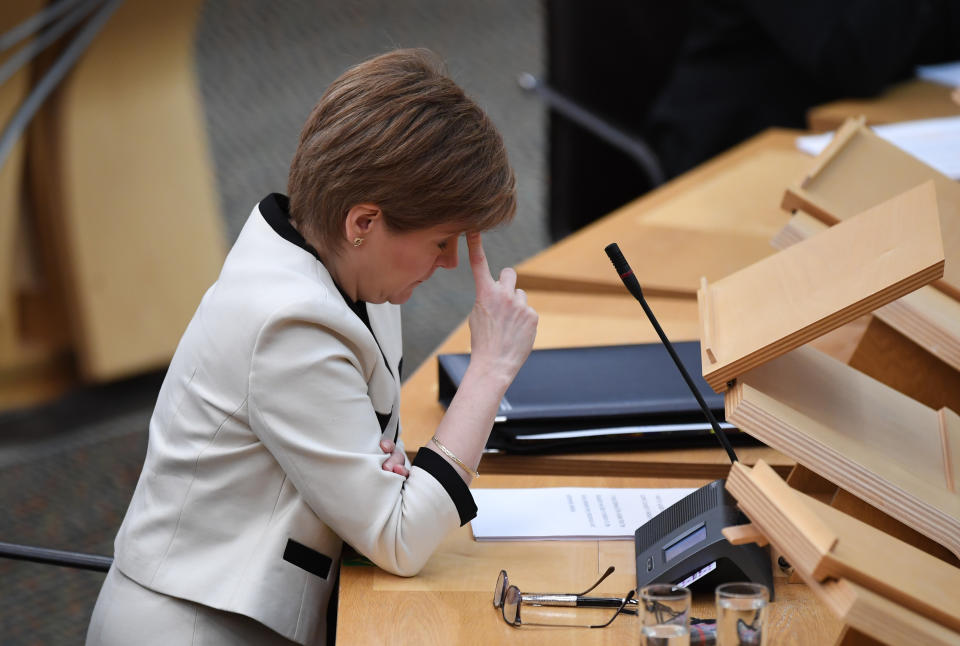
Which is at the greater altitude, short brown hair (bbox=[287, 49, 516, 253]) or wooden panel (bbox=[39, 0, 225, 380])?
short brown hair (bbox=[287, 49, 516, 253])

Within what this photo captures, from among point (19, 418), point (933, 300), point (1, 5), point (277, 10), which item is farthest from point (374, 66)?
point (277, 10)

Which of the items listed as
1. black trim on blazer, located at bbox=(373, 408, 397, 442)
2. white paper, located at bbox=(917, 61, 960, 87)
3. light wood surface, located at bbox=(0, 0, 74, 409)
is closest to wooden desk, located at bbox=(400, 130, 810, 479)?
black trim on blazer, located at bbox=(373, 408, 397, 442)

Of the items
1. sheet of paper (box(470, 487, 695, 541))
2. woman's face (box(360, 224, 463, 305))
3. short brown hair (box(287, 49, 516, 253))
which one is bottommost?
sheet of paper (box(470, 487, 695, 541))

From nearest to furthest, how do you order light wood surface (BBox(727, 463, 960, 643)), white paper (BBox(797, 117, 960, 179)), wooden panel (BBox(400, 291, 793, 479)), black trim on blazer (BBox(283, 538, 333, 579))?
light wood surface (BBox(727, 463, 960, 643)), black trim on blazer (BBox(283, 538, 333, 579)), wooden panel (BBox(400, 291, 793, 479)), white paper (BBox(797, 117, 960, 179))

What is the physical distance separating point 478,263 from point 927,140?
145 cm

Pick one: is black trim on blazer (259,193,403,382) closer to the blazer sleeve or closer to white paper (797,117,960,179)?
the blazer sleeve

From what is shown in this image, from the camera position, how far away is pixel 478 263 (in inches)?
52.2

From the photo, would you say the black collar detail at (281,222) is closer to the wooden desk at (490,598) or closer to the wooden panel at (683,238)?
the wooden desk at (490,598)

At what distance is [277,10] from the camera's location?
650cm

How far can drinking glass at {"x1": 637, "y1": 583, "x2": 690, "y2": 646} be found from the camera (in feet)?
3.03

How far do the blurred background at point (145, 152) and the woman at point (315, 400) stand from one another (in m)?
1.45

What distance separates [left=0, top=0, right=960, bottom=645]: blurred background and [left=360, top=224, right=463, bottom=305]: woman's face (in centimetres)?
156

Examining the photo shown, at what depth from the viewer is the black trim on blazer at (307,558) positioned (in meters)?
1.17

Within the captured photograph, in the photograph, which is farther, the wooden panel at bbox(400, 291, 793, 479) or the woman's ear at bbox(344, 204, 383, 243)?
the wooden panel at bbox(400, 291, 793, 479)
